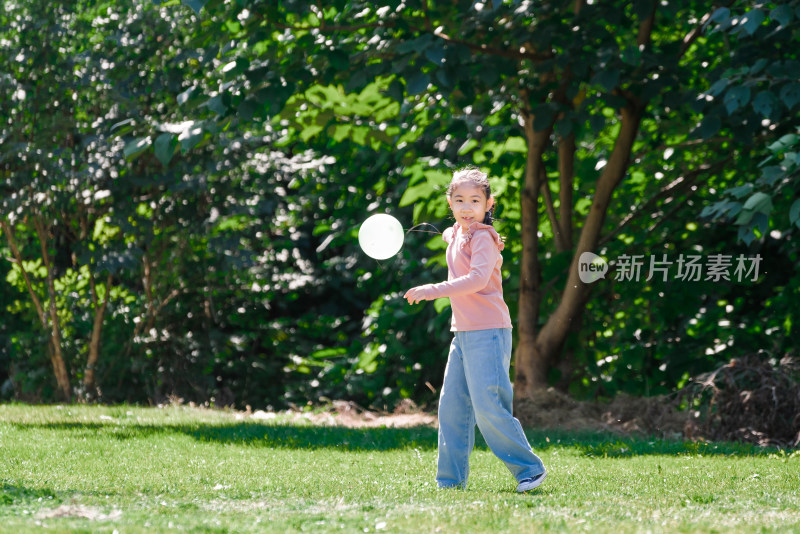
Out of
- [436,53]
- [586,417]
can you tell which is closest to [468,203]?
[436,53]

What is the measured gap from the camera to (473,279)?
4.61 meters

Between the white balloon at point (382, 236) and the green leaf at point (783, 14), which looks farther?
the green leaf at point (783, 14)

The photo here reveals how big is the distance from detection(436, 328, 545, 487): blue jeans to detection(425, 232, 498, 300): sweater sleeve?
0.26m

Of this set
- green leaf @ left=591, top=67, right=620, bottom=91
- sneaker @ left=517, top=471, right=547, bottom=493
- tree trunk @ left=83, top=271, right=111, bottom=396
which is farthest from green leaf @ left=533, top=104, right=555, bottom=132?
tree trunk @ left=83, top=271, right=111, bottom=396

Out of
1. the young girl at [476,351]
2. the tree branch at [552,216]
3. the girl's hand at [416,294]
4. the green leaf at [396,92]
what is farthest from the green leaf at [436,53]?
the tree branch at [552,216]

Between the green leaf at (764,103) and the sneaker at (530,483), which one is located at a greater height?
the green leaf at (764,103)

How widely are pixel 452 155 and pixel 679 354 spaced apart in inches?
123

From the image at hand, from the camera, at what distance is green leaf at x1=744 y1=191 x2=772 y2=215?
617cm

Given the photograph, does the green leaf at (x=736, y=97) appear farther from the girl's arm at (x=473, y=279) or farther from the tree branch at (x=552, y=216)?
the tree branch at (x=552, y=216)

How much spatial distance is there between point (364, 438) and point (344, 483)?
2548 millimetres

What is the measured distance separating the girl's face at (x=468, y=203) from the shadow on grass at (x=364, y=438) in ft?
8.15

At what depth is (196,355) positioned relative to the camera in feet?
41.3

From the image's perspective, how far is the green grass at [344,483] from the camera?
3686mm

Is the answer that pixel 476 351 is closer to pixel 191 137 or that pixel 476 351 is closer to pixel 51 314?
pixel 191 137
